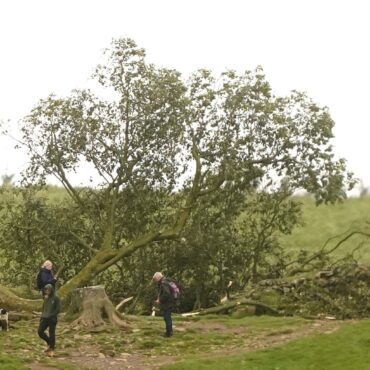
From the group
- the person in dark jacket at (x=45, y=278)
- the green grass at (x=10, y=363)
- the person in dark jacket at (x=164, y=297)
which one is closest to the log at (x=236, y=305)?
the person in dark jacket at (x=164, y=297)

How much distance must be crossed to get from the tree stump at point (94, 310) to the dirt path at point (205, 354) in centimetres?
244

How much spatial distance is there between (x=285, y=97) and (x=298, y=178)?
411cm

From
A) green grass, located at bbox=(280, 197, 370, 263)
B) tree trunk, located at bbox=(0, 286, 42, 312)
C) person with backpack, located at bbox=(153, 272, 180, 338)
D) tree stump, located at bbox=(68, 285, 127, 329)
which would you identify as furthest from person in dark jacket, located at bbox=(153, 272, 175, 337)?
green grass, located at bbox=(280, 197, 370, 263)

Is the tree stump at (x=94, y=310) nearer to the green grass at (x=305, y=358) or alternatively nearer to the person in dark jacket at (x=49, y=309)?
the person in dark jacket at (x=49, y=309)

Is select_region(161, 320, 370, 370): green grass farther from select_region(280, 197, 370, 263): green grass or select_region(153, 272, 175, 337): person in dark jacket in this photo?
select_region(280, 197, 370, 263): green grass

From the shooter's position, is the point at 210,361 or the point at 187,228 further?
the point at 187,228

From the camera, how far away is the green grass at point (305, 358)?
16219 millimetres

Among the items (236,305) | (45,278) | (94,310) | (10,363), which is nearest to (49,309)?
(45,278)

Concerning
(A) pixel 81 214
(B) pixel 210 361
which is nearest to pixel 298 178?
(A) pixel 81 214

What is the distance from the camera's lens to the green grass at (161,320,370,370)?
1622 centimetres

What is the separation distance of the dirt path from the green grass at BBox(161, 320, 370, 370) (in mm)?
948

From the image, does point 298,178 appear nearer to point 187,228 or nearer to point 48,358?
point 187,228

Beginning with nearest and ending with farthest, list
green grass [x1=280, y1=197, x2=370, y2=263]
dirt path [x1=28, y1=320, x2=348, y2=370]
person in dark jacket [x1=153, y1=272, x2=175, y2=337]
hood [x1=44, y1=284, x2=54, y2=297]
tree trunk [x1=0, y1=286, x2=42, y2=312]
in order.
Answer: dirt path [x1=28, y1=320, x2=348, y2=370] → hood [x1=44, y1=284, x2=54, y2=297] → person in dark jacket [x1=153, y1=272, x2=175, y2=337] → tree trunk [x1=0, y1=286, x2=42, y2=312] → green grass [x1=280, y1=197, x2=370, y2=263]

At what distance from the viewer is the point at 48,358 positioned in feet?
56.4
